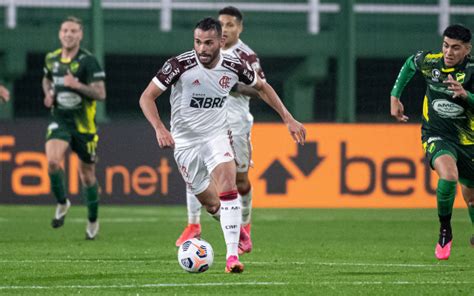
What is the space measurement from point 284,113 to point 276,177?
9147 mm

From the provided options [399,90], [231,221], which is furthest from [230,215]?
[399,90]

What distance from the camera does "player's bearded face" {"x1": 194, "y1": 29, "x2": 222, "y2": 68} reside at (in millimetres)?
9516

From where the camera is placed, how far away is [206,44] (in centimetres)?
955

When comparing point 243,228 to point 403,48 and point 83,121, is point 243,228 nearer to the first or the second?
point 83,121

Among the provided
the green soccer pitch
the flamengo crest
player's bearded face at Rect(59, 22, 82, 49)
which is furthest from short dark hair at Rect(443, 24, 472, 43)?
player's bearded face at Rect(59, 22, 82, 49)

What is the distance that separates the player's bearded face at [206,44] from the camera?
375 inches

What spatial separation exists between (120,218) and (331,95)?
214 inches

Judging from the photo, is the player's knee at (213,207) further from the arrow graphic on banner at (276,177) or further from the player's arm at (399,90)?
the arrow graphic on banner at (276,177)

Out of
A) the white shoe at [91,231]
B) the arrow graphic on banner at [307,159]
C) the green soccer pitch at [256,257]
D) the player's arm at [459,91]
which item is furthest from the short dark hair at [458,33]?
the arrow graphic on banner at [307,159]

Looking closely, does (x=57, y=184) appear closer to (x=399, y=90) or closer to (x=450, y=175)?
(x=399, y=90)

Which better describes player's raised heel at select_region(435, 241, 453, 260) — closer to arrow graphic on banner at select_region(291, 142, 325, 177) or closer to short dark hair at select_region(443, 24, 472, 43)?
short dark hair at select_region(443, 24, 472, 43)

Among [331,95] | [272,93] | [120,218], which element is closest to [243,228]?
[272,93]

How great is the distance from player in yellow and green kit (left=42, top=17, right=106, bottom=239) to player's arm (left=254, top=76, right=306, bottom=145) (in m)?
3.76

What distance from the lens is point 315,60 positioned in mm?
22016
